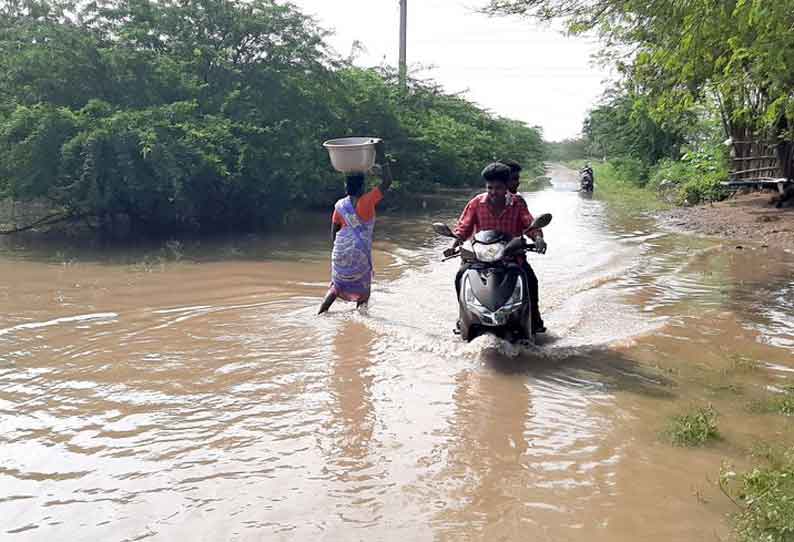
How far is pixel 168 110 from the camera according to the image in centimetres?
1294

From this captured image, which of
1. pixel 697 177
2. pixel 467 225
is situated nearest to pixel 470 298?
pixel 467 225

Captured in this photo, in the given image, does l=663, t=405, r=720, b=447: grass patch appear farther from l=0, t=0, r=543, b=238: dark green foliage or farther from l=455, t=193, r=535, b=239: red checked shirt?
l=0, t=0, r=543, b=238: dark green foliage

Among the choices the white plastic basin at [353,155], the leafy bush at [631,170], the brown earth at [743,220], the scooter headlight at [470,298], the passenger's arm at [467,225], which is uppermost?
the leafy bush at [631,170]

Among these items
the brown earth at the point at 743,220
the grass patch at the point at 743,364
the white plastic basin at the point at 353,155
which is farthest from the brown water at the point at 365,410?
the brown earth at the point at 743,220

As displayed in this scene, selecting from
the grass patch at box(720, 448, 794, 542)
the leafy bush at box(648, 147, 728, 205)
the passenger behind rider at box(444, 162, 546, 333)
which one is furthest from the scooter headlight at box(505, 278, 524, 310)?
the leafy bush at box(648, 147, 728, 205)

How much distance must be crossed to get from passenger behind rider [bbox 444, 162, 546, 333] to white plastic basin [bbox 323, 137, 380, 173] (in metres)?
1.19

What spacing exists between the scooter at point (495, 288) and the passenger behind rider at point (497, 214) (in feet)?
0.66

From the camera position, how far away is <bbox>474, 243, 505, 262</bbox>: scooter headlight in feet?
19.4

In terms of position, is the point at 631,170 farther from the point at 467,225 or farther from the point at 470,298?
the point at 470,298

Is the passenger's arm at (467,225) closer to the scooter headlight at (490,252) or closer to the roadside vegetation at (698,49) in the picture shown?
the scooter headlight at (490,252)

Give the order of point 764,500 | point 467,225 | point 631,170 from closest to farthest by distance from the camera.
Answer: point 764,500 → point 467,225 → point 631,170

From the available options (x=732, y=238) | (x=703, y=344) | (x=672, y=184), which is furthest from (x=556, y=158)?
(x=703, y=344)

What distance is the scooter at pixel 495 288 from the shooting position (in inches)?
227

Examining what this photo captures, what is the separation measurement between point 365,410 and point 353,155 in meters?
2.90
